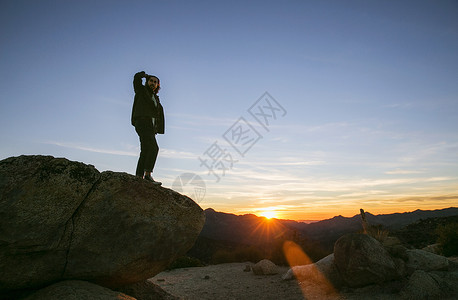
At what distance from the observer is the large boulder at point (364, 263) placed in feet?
27.3

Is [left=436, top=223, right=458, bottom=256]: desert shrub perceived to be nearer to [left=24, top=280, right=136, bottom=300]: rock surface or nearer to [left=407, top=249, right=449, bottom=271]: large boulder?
[left=407, top=249, right=449, bottom=271]: large boulder

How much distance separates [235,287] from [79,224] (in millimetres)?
7651

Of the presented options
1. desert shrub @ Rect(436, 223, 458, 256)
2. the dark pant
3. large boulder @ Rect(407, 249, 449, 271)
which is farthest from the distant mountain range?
the dark pant

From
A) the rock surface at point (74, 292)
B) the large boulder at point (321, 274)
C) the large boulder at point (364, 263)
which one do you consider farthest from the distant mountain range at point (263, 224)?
the rock surface at point (74, 292)

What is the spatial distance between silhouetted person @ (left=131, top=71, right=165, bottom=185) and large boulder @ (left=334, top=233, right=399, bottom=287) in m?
6.72

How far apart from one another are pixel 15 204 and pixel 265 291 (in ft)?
27.4

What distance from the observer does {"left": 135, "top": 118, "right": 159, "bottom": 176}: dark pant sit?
20.4ft

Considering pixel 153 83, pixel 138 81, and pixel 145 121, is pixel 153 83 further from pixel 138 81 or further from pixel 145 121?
pixel 145 121

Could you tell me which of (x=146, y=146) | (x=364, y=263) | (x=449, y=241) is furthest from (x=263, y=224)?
(x=146, y=146)

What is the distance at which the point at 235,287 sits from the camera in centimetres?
1048

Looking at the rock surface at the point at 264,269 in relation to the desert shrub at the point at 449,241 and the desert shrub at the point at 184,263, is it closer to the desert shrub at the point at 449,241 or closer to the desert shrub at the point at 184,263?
the desert shrub at the point at 184,263

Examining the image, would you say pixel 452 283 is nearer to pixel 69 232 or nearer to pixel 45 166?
pixel 69 232

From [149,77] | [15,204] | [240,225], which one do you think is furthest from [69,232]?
[240,225]

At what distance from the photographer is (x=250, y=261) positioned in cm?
1738
